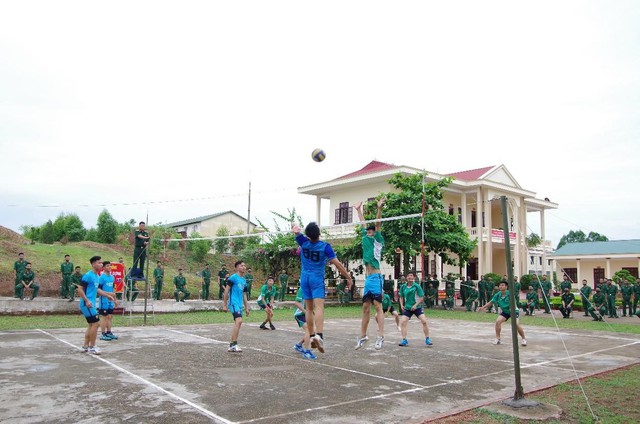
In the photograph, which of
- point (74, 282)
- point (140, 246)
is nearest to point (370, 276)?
point (140, 246)

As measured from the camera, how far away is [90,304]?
9430mm

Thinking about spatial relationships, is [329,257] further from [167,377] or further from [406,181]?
[406,181]

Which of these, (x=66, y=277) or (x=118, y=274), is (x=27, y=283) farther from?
(x=118, y=274)

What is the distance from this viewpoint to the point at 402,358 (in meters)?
9.52

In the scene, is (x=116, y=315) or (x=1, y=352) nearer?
(x=1, y=352)

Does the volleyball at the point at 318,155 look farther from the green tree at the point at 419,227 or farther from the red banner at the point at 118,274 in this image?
the green tree at the point at 419,227

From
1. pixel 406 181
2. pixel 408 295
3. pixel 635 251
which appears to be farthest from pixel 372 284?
pixel 635 251

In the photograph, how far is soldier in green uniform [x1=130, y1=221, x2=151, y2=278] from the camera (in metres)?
17.2

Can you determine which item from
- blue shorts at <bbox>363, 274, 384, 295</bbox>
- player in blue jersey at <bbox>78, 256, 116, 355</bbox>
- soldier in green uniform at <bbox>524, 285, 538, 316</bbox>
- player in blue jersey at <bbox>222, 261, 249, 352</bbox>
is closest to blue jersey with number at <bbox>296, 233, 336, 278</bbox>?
blue shorts at <bbox>363, 274, 384, 295</bbox>

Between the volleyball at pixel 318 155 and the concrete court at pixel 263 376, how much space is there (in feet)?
15.6

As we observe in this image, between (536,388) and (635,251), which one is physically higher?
(635,251)

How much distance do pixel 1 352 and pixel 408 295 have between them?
8274 millimetres

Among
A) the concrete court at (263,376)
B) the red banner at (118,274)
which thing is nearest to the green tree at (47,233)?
the red banner at (118,274)

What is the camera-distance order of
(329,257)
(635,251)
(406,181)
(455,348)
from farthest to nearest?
1. (635,251)
2. (406,181)
3. (455,348)
4. (329,257)
